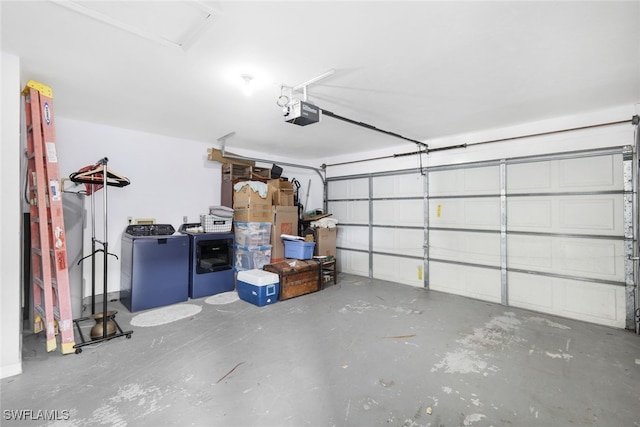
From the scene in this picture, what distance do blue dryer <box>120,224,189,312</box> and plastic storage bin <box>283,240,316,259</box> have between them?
1710 millimetres

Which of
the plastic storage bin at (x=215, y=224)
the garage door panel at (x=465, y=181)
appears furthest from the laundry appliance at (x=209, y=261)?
the garage door panel at (x=465, y=181)

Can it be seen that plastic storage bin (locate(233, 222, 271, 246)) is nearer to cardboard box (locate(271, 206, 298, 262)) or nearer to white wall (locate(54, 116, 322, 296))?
cardboard box (locate(271, 206, 298, 262))

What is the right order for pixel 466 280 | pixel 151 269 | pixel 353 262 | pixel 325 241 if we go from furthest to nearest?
pixel 353 262
pixel 325 241
pixel 466 280
pixel 151 269

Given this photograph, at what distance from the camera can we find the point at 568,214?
3611 millimetres

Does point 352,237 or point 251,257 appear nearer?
point 251,257

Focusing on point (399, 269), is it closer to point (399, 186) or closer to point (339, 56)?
point (399, 186)

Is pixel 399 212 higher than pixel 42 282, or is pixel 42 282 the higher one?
pixel 399 212

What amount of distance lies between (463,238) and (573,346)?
199 centimetres

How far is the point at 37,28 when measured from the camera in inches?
76.7

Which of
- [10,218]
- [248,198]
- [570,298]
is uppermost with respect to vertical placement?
[248,198]

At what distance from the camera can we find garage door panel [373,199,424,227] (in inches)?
200

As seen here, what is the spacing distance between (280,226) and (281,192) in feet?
2.38

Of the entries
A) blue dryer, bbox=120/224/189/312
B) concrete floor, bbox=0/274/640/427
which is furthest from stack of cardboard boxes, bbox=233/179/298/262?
concrete floor, bbox=0/274/640/427

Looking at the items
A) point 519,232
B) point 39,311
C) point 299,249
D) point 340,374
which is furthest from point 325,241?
point 39,311
